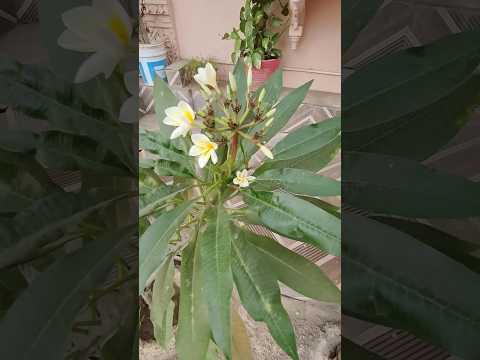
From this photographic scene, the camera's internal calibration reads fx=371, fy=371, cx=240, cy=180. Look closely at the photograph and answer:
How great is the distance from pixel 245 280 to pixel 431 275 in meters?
0.29

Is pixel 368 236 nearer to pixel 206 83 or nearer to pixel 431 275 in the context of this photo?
pixel 431 275

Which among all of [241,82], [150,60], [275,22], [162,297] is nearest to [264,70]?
→ [275,22]

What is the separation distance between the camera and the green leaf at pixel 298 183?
0.40 meters

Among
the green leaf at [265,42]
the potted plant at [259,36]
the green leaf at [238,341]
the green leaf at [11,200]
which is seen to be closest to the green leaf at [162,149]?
the green leaf at [238,341]

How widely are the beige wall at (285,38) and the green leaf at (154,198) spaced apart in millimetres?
1648

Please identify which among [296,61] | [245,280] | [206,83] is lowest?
[245,280]

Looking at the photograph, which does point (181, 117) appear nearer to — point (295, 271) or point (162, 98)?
point (162, 98)

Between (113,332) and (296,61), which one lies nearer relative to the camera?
(113,332)

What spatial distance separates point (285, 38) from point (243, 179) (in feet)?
6.25

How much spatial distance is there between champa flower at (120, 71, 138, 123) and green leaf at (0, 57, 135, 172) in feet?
0.07

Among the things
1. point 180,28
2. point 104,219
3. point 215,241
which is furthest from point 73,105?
point 180,28

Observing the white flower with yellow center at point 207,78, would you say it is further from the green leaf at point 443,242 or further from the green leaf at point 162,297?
the green leaf at point 443,242

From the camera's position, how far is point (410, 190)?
0.53 ft

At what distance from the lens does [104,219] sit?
0.77 feet
